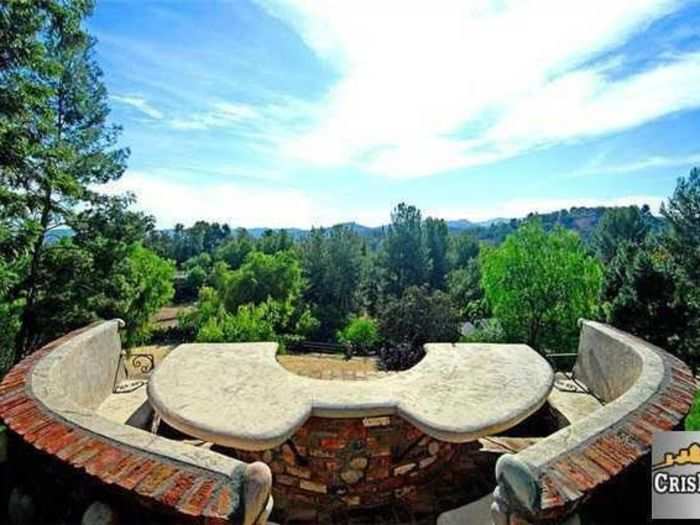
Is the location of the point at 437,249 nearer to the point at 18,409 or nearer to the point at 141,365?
the point at 141,365

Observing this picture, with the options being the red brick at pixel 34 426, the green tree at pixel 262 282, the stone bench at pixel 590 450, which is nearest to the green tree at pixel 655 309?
the stone bench at pixel 590 450

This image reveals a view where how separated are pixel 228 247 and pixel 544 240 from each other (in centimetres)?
3079

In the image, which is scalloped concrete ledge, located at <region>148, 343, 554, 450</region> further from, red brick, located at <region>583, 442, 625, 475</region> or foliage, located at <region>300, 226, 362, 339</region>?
foliage, located at <region>300, 226, 362, 339</region>

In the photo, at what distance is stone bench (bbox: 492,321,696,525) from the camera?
72.7 inches

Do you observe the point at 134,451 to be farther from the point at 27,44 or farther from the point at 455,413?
the point at 27,44

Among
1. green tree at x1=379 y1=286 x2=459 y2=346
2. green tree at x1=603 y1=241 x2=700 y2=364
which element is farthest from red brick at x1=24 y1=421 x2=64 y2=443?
green tree at x1=379 y1=286 x2=459 y2=346

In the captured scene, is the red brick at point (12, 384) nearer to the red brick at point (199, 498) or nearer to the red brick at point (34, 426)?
the red brick at point (34, 426)

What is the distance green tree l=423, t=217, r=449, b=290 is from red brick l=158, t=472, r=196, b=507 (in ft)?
106

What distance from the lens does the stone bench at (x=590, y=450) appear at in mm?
1847

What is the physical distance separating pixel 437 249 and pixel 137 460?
3372cm

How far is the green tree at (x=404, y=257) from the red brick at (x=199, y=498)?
2970 cm

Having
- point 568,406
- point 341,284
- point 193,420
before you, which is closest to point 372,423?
point 193,420

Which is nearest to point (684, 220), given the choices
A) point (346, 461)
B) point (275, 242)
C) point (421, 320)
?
point (421, 320)

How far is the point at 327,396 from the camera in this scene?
365cm
